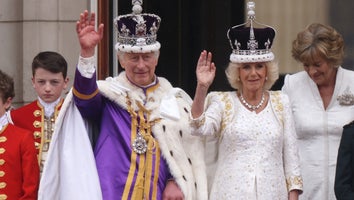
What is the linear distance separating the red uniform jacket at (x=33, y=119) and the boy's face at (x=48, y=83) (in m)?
0.09

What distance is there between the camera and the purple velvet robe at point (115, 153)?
22.1 feet

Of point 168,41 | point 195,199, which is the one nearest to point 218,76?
point 168,41

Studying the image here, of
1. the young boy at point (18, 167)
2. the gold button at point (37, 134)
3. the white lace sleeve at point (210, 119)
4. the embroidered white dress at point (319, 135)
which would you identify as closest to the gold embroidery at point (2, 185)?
the young boy at point (18, 167)

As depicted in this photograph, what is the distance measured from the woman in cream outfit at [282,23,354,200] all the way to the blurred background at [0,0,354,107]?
1884 millimetres

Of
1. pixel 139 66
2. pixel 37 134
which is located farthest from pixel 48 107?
pixel 139 66

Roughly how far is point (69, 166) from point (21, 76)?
2687 millimetres

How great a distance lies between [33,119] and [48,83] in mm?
246

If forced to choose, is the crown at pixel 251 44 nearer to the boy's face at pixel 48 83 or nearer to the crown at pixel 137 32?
the crown at pixel 137 32

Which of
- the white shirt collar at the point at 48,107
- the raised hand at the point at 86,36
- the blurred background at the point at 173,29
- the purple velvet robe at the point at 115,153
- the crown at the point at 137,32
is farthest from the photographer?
the blurred background at the point at 173,29

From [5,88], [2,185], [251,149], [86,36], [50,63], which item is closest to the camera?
[86,36]

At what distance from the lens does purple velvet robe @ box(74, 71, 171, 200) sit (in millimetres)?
6730

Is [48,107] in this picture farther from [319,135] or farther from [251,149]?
[319,135]

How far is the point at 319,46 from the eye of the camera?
730 centimetres

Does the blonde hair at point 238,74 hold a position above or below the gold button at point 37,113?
above
